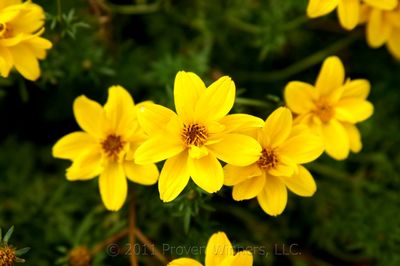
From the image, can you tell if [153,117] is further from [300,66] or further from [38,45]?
[300,66]

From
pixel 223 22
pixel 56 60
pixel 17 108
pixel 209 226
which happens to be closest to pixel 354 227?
pixel 209 226

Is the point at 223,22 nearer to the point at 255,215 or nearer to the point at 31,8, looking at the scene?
the point at 255,215

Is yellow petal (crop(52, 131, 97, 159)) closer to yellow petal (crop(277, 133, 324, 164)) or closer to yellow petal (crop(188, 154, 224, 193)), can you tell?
yellow petal (crop(188, 154, 224, 193))

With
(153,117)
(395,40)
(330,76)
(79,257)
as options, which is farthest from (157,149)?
(395,40)

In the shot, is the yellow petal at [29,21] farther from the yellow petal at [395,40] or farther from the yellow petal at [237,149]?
the yellow petal at [395,40]

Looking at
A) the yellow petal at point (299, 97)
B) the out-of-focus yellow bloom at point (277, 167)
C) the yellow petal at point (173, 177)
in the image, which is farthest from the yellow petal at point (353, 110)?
the yellow petal at point (173, 177)

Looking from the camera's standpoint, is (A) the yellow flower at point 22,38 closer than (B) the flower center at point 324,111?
Yes
